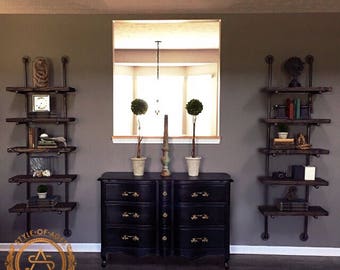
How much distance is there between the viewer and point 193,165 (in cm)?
346

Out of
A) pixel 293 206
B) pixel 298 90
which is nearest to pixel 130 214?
pixel 293 206

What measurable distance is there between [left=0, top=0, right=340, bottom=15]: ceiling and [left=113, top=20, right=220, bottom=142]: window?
104 inches

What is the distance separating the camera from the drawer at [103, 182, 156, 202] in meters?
3.28

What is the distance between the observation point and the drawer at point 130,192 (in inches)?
129

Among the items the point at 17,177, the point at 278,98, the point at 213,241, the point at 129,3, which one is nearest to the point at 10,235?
the point at 17,177

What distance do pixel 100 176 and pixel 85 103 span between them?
76 cm

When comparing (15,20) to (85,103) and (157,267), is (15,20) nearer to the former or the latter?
(85,103)

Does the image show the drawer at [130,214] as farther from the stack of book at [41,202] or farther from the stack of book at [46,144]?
the stack of book at [46,144]

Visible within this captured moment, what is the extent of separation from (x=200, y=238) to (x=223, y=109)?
1277mm

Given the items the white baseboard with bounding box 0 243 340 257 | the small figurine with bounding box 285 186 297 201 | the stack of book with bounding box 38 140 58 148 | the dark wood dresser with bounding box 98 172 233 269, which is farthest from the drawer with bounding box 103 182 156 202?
the small figurine with bounding box 285 186 297 201

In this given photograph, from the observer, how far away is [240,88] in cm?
358

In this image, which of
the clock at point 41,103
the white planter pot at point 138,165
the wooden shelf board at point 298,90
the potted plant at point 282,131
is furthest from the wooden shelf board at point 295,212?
the clock at point 41,103

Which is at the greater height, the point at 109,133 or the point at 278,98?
the point at 278,98

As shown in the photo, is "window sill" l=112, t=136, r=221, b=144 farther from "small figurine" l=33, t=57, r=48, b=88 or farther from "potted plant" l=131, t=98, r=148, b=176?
"small figurine" l=33, t=57, r=48, b=88
